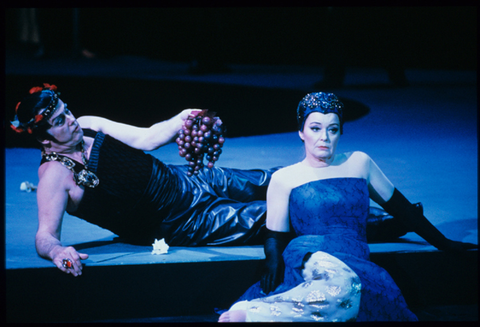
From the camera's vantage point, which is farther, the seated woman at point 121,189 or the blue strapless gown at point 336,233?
the seated woman at point 121,189

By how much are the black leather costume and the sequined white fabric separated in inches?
28.6

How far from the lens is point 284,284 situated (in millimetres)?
2199

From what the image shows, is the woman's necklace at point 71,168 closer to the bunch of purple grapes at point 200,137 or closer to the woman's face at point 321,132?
the bunch of purple grapes at point 200,137

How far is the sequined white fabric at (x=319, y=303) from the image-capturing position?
2.05 meters

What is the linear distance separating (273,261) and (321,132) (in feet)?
1.66

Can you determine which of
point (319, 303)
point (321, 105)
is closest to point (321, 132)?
point (321, 105)

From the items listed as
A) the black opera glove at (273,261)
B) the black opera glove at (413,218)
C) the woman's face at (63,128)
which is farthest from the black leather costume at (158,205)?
the black opera glove at (413,218)

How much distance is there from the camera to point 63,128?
2.44 metres

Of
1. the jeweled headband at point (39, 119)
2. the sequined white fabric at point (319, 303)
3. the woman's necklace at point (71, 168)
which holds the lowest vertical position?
the sequined white fabric at point (319, 303)

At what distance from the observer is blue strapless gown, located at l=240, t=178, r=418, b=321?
7.07 feet

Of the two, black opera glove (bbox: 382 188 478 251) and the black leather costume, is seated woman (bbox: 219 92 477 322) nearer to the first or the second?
black opera glove (bbox: 382 188 478 251)

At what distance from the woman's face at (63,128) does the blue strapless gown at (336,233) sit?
914 mm

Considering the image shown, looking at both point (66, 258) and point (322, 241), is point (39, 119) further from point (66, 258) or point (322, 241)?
point (322, 241)

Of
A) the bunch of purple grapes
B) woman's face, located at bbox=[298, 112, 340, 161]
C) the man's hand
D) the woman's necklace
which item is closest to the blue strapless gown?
woman's face, located at bbox=[298, 112, 340, 161]
